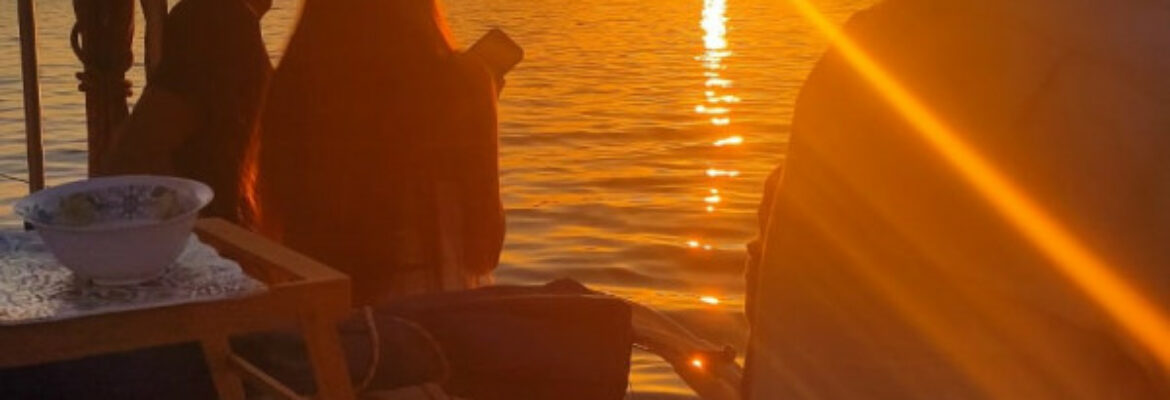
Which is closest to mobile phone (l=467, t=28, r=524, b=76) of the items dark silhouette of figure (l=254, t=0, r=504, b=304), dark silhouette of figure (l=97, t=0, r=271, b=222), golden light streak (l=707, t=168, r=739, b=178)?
dark silhouette of figure (l=254, t=0, r=504, b=304)

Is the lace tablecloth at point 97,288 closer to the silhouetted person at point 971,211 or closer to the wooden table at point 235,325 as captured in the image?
the wooden table at point 235,325

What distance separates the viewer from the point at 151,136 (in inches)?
141

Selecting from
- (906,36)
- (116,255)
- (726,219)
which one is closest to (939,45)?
(906,36)

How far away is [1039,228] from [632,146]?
11.1 m

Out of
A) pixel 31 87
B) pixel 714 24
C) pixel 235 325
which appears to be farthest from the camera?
pixel 714 24

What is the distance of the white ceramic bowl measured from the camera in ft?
7.43

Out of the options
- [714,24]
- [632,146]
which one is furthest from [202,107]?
[714,24]

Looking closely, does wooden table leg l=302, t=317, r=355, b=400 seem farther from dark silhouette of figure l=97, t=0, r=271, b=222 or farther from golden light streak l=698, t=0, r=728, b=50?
golden light streak l=698, t=0, r=728, b=50

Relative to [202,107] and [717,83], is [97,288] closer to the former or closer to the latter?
[202,107]

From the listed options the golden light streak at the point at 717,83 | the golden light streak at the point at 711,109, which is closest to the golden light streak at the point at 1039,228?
the golden light streak at the point at 711,109

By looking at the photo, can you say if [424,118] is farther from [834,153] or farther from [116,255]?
[834,153]

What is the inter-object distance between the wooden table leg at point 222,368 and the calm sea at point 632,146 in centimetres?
152

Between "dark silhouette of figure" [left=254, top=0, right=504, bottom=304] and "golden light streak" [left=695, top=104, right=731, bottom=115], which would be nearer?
"dark silhouette of figure" [left=254, top=0, right=504, bottom=304]

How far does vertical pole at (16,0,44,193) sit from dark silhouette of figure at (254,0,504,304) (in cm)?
55
